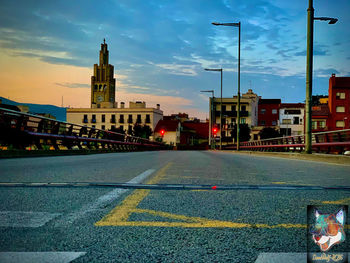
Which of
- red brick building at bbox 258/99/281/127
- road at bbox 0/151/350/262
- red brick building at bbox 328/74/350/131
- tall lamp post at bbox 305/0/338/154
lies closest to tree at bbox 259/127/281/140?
red brick building at bbox 258/99/281/127

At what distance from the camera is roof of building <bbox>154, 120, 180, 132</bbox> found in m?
103

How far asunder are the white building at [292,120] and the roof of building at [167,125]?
28.6 metres

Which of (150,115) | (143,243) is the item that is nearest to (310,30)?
(143,243)

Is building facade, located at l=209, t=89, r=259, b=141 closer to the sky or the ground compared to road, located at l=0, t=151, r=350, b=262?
closer to the sky

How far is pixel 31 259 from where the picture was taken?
6.55 feet

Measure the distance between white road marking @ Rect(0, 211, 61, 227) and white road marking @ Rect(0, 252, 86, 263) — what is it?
68 cm

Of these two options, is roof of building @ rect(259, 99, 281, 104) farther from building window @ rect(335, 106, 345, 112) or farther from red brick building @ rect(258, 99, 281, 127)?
building window @ rect(335, 106, 345, 112)

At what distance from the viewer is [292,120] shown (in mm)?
89188

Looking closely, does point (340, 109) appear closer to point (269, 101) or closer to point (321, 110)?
point (321, 110)

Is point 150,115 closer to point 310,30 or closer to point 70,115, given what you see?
point 70,115

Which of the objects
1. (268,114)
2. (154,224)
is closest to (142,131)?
(268,114)

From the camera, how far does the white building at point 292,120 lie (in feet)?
288

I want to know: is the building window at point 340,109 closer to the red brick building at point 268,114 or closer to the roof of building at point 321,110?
the roof of building at point 321,110

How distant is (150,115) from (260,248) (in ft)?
333
